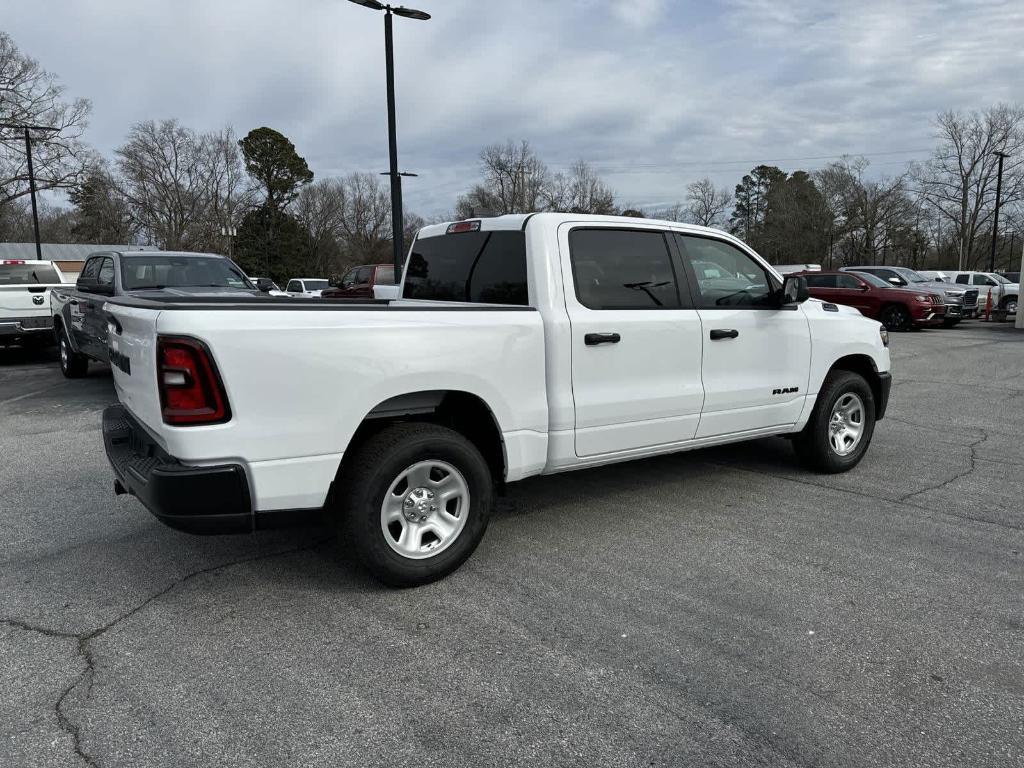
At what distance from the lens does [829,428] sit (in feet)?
18.3

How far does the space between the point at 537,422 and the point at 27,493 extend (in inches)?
156

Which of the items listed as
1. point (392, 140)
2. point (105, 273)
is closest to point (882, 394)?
point (105, 273)

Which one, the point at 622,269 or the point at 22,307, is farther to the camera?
the point at 22,307

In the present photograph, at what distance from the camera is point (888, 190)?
193 ft

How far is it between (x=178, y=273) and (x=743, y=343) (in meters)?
7.54

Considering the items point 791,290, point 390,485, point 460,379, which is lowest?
point 390,485

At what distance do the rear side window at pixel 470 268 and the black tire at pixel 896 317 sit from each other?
716 inches

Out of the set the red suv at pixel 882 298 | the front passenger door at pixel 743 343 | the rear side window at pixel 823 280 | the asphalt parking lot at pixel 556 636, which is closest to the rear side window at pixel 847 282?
the red suv at pixel 882 298

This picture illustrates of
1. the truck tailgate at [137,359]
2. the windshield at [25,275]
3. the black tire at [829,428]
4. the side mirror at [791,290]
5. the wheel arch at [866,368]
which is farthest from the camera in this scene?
the windshield at [25,275]

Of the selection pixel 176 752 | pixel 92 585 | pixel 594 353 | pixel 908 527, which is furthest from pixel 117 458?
pixel 908 527

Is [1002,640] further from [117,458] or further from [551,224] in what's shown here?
[117,458]

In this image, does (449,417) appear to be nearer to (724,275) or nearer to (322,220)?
(724,275)

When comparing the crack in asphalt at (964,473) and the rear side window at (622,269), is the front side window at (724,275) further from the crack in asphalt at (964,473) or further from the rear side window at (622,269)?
the crack in asphalt at (964,473)

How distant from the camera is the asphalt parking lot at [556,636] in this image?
99.0 inches
